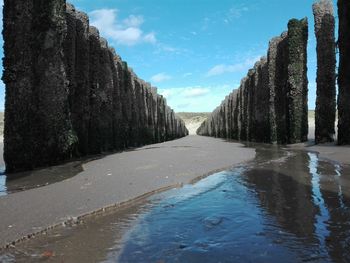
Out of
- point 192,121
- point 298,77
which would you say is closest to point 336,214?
point 298,77

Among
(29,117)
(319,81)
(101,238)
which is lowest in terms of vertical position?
(101,238)

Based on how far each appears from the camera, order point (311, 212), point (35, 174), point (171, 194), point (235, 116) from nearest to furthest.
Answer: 1. point (311, 212)
2. point (171, 194)
3. point (35, 174)
4. point (235, 116)

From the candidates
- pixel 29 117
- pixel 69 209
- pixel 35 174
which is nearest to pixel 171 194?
pixel 69 209

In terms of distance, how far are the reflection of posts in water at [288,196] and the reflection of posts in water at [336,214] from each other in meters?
0.16

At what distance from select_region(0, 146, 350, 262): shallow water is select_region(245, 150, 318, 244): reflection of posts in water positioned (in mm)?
11

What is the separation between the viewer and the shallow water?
10.5 ft

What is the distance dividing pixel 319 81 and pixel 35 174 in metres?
11.9

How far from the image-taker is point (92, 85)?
16.7 metres

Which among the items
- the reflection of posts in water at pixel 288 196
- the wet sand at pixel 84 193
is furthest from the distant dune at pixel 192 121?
the reflection of posts in water at pixel 288 196

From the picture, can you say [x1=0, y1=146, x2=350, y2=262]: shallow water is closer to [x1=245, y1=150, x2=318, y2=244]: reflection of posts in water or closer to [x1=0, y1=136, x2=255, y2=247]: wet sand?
[x1=245, y1=150, x2=318, y2=244]: reflection of posts in water

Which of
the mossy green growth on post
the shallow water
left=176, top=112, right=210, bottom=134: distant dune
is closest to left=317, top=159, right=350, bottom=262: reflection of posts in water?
the shallow water

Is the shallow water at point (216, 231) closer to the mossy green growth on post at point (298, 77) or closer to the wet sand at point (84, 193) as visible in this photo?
the wet sand at point (84, 193)

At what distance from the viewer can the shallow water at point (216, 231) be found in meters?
3.21

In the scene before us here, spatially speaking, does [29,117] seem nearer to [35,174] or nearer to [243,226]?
[35,174]
